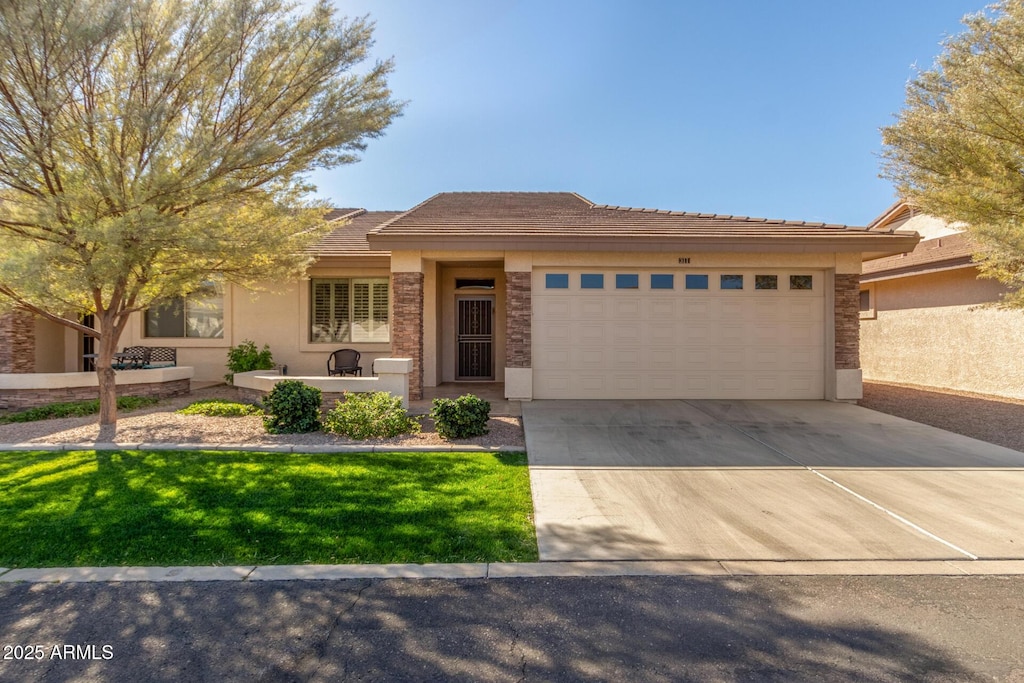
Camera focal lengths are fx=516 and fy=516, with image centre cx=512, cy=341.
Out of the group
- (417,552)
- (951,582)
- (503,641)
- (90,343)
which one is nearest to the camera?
(503,641)

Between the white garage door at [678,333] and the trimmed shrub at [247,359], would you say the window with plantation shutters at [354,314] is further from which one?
the white garage door at [678,333]

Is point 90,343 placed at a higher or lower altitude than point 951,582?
higher

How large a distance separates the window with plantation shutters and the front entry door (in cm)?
194

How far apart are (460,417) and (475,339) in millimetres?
6187

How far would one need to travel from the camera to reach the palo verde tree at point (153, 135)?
6.39 m

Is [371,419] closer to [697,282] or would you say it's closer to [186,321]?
[697,282]

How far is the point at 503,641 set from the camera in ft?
9.74

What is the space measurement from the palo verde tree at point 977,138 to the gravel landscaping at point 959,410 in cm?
218

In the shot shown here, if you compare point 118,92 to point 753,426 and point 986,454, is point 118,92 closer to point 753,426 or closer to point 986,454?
point 753,426

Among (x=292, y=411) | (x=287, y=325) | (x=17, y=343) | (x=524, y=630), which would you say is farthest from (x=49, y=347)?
(x=524, y=630)

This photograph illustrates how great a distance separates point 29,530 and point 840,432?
33.1ft

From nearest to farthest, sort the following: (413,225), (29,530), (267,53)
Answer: (29,530)
(267,53)
(413,225)

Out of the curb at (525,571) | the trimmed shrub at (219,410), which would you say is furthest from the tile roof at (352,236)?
the curb at (525,571)

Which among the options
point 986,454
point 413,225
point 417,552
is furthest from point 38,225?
point 986,454
